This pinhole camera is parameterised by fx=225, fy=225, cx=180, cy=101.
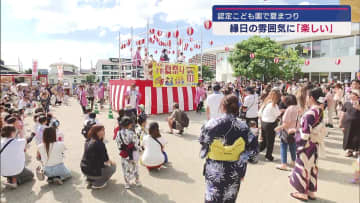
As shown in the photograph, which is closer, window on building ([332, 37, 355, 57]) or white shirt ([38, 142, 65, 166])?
white shirt ([38, 142, 65, 166])

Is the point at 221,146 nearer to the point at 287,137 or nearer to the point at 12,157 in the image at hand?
the point at 287,137

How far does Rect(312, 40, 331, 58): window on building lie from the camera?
2466 centimetres

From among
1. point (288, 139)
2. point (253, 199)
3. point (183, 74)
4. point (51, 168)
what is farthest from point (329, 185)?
point (183, 74)

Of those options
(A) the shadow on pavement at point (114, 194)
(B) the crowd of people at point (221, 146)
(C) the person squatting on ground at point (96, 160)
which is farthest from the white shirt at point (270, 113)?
(C) the person squatting on ground at point (96, 160)

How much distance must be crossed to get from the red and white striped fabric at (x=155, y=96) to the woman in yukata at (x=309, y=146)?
7.23m

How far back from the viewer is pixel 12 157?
3.49m

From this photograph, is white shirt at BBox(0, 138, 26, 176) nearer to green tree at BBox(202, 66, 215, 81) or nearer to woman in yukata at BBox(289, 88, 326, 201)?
woman in yukata at BBox(289, 88, 326, 201)

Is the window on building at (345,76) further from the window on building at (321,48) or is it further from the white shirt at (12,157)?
the white shirt at (12,157)

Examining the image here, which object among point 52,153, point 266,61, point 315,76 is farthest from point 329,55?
point 52,153

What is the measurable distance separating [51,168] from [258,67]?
24.1 metres

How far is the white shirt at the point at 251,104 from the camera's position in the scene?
5.51 m

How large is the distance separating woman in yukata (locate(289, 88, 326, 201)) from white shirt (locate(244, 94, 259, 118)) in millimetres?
2399

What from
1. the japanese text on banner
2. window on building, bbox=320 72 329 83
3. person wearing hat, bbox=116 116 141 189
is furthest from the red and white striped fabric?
window on building, bbox=320 72 329 83

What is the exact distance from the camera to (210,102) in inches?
206
